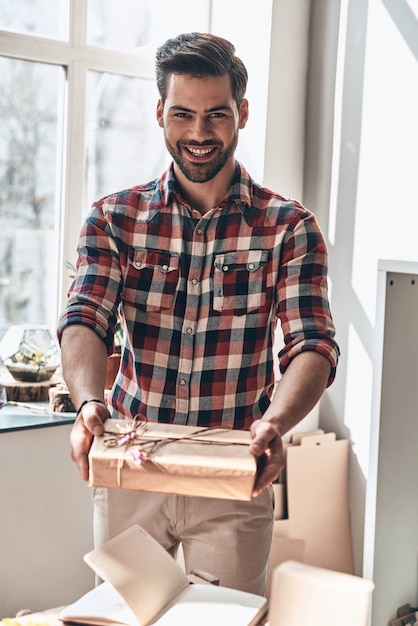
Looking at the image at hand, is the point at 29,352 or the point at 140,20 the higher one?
the point at 140,20

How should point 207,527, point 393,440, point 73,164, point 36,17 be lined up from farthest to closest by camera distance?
point 73,164
point 36,17
point 393,440
point 207,527

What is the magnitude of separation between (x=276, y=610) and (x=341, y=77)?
99.1 inches

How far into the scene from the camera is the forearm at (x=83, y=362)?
1.45 m

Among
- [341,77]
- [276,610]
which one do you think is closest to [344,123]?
[341,77]

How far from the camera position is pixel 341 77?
3072 millimetres

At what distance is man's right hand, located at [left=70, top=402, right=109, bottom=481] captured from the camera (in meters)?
1.26

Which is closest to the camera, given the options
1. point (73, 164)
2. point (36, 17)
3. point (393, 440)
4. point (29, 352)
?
point (393, 440)

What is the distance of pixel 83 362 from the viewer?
4.96ft

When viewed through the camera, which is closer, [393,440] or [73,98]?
[393,440]

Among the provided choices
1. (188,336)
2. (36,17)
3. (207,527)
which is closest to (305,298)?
(188,336)

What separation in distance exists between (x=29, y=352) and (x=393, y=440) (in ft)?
4.40

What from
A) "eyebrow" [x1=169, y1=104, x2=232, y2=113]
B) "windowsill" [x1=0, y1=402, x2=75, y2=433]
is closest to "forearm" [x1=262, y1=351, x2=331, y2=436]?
"eyebrow" [x1=169, y1=104, x2=232, y2=113]

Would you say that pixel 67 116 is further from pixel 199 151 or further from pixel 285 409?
pixel 285 409

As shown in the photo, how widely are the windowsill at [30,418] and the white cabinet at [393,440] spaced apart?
3.54ft
